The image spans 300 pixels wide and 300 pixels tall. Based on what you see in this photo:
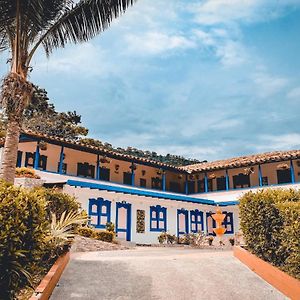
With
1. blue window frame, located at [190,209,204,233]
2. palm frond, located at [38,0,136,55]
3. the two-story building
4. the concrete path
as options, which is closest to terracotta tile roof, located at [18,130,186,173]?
the two-story building

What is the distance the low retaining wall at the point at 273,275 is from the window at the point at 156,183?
21.3 meters

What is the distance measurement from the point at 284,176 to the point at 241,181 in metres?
3.27

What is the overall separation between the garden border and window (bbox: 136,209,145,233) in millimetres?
13953

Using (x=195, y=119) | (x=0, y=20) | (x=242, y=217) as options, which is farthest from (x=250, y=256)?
(x=195, y=119)

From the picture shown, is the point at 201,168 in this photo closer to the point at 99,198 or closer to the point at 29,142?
the point at 99,198

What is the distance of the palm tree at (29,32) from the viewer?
355 inches

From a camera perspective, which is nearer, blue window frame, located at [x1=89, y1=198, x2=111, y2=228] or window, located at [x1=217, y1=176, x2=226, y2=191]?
blue window frame, located at [x1=89, y1=198, x2=111, y2=228]

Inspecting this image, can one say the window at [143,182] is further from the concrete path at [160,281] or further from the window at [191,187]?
the concrete path at [160,281]

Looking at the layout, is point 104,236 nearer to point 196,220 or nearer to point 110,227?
point 110,227

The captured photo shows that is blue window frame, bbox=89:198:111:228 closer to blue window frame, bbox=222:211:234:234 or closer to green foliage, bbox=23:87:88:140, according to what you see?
blue window frame, bbox=222:211:234:234

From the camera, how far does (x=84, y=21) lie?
1052cm

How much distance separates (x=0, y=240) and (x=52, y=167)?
20.3 meters

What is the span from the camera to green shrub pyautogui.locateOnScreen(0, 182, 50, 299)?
4738 millimetres

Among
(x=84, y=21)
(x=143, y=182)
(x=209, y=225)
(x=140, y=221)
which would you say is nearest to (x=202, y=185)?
(x=209, y=225)
